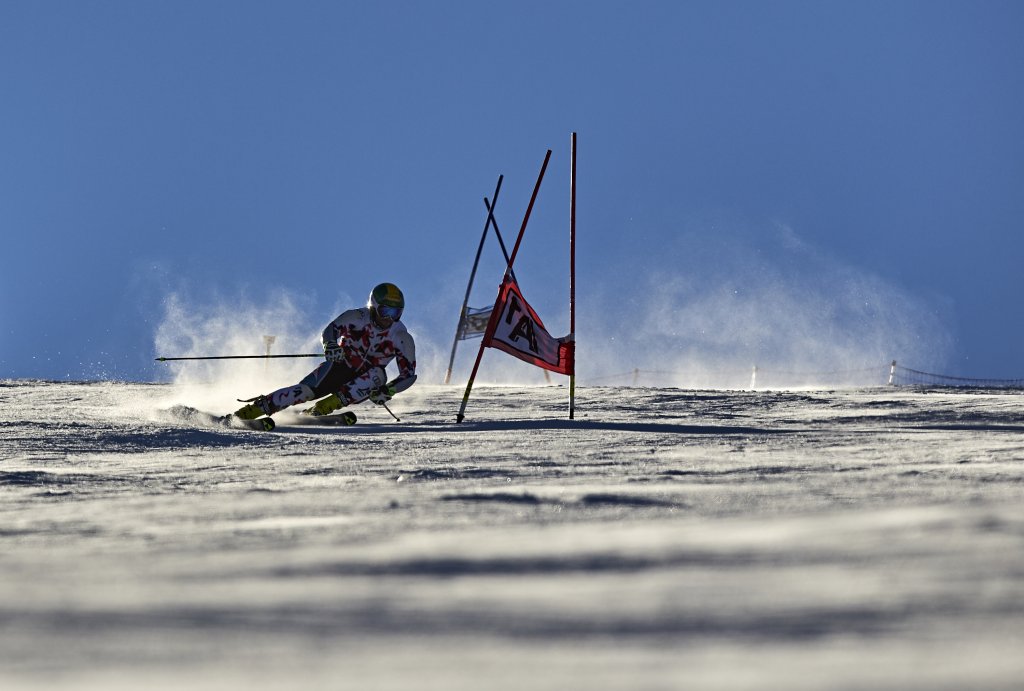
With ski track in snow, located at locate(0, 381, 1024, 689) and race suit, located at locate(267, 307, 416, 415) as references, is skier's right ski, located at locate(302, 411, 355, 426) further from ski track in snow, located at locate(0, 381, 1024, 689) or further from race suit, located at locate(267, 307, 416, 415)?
ski track in snow, located at locate(0, 381, 1024, 689)

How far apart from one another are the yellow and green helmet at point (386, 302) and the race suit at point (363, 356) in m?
0.12

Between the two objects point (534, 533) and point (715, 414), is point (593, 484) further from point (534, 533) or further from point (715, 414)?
point (715, 414)

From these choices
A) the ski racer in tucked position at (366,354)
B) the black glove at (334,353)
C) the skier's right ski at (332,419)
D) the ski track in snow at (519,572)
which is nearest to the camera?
the ski track in snow at (519,572)

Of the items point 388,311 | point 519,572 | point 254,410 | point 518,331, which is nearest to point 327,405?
point 254,410

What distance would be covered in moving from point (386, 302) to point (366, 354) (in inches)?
18.4

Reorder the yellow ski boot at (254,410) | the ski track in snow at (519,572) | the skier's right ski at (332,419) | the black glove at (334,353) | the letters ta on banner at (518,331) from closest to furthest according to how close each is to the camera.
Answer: the ski track in snow at (519,572), the yellow ski boot at (254,410), the skier's right ski at (332,419), the letters ta on banner at (518,331), the black glove at (334,353)

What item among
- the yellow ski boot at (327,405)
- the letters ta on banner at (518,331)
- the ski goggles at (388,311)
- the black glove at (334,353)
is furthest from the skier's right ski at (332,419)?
the letters ta on banner at (518,331)

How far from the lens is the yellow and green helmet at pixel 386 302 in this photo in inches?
384

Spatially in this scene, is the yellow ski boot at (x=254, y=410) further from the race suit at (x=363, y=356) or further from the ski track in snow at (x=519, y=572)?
the ski track in snow at (x=519, y=572)

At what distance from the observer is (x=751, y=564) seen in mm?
2465

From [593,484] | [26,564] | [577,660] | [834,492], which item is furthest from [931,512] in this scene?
[26,564]

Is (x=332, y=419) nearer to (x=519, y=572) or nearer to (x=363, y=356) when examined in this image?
(x=363, y=356)

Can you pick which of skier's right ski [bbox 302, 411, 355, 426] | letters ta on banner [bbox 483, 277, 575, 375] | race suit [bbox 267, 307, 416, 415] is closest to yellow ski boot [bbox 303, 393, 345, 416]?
skier's right ski [bbox 302, 411, 355, 426]

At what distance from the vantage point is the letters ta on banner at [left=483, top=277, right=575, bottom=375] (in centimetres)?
948
